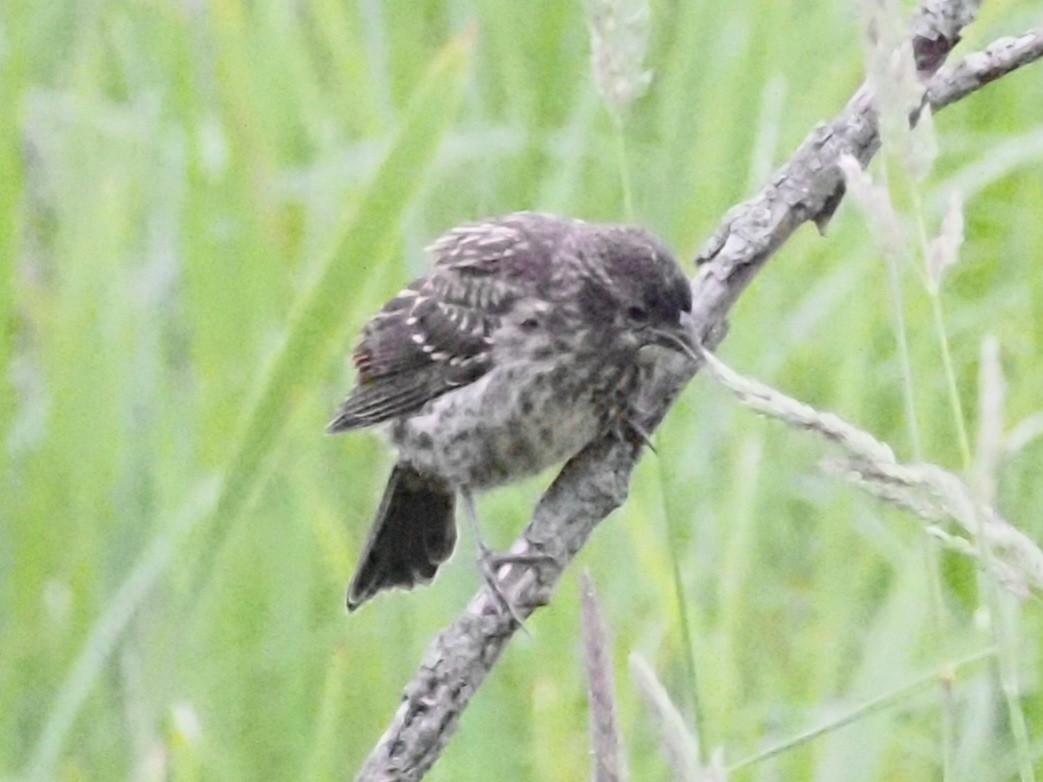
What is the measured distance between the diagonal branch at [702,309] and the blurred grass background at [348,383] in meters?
0.34

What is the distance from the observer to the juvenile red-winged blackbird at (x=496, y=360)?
2.51 metres

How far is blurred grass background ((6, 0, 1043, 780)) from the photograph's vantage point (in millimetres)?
2439

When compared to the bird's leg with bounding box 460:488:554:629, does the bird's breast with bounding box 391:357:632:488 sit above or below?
above

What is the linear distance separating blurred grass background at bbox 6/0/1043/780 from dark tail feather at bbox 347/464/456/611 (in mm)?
50

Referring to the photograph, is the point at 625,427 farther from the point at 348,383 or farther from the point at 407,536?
the point at 348,383

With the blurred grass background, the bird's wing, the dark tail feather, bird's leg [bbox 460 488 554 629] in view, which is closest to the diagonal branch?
bird's leg [bbox 460 488 554 629]

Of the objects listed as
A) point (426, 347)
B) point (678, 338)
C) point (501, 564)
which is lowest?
point (501, 564)

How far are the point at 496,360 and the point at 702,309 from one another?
2.75 ft

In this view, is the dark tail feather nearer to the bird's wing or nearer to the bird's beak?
the bird's wing

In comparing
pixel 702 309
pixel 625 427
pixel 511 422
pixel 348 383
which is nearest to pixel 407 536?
pixel 348 383

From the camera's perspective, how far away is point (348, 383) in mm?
3150

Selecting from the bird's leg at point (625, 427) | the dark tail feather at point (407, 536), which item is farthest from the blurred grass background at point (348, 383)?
the bird's leg at point (625, 427)

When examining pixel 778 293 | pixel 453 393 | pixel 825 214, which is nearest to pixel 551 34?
pixel 778 293

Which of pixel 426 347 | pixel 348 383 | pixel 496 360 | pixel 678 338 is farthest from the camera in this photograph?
pixel 348 383
